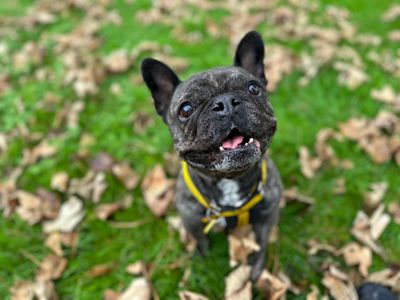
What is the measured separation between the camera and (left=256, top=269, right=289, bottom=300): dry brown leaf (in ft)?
9.14

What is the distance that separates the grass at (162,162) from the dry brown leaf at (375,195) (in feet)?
0.22

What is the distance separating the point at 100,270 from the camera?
3.22 m

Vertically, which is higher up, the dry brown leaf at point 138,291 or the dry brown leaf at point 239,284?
the dry brown leaf at point 239,284

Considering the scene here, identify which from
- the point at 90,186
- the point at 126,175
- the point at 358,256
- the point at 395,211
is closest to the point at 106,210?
the point at 90,186

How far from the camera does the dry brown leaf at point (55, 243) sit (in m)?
3.34

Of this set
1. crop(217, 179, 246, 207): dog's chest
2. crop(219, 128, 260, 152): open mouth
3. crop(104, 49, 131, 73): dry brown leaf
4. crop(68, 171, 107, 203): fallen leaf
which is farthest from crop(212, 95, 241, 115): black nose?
crop(104, 49, 131, 73): dry brown leaf

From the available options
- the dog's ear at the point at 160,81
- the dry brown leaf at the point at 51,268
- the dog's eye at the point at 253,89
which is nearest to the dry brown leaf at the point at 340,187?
the dog's eye at the point at 253,89

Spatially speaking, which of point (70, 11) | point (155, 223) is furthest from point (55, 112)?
point (70, 11)

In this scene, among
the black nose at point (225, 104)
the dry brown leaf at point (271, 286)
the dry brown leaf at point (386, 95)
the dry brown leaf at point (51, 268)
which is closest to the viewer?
the black nose at point (225, 104)

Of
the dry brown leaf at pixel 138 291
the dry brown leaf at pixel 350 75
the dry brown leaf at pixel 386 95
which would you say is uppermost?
the dry brown leaf at pixel 350 75

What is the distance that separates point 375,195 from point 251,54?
6.59 feet

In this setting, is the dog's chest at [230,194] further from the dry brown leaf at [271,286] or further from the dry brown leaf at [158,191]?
the dry brown leaf at [158,191]

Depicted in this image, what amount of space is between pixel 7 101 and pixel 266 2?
15.5ft

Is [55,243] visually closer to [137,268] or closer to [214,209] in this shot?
[137,268]
